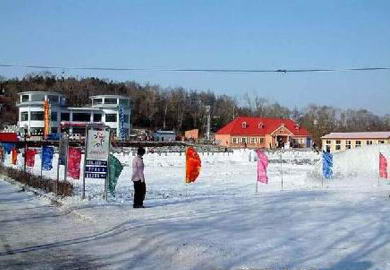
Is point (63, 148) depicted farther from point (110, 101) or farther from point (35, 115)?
point (110, 101)

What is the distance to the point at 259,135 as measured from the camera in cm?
10781

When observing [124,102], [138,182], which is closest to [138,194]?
[138,182]

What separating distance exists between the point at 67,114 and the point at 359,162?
274ft

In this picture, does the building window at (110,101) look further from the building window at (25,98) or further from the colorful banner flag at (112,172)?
the colorful banner flag at (112,172)

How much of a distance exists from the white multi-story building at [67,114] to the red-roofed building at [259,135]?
19.4 m

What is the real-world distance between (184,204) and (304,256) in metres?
7.91

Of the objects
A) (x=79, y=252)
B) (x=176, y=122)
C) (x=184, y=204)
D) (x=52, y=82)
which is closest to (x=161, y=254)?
(x=79, y=252)

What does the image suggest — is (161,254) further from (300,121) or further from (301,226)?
(300,121)

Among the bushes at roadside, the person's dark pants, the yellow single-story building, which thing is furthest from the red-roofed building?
the person's dark pants

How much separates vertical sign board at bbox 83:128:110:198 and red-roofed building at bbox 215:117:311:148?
8776 cm

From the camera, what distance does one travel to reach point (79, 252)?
10.0 metres

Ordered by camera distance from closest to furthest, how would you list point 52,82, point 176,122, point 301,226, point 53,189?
point 301,226
point 53,189
point 176,122
point 52,82

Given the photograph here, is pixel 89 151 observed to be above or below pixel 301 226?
above

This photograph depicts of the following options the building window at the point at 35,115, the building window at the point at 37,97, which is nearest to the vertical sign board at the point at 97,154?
the building window at the point at 35,115
